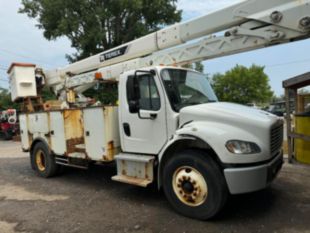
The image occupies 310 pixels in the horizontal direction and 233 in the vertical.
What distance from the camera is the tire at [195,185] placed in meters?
3.86

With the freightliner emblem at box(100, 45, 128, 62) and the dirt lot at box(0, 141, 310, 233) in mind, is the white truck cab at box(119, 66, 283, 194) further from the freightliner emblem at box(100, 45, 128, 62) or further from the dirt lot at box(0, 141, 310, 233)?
the freightliner emblem at box(100, 45, 128, 62)

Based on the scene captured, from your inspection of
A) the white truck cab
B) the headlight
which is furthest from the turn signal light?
the headlight

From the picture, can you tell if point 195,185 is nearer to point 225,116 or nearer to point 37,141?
point 225,116

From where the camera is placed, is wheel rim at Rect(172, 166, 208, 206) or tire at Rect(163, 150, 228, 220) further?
wheel rim at Rect(172, 166, 208, 206)

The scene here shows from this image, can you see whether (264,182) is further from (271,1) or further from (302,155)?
(302,155)

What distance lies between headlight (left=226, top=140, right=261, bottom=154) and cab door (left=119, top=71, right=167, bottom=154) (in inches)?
45.9

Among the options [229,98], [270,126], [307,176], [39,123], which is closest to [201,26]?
[270,126]

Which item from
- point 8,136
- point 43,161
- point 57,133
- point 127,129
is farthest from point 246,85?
point 127,129

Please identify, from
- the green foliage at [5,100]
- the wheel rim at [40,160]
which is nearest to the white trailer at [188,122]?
the wheel rim at [40,160]

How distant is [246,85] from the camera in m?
46.1

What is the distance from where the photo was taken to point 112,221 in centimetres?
416

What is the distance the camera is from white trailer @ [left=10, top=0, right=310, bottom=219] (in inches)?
151

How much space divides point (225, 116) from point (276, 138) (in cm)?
99

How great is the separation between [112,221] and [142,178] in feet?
2.95
